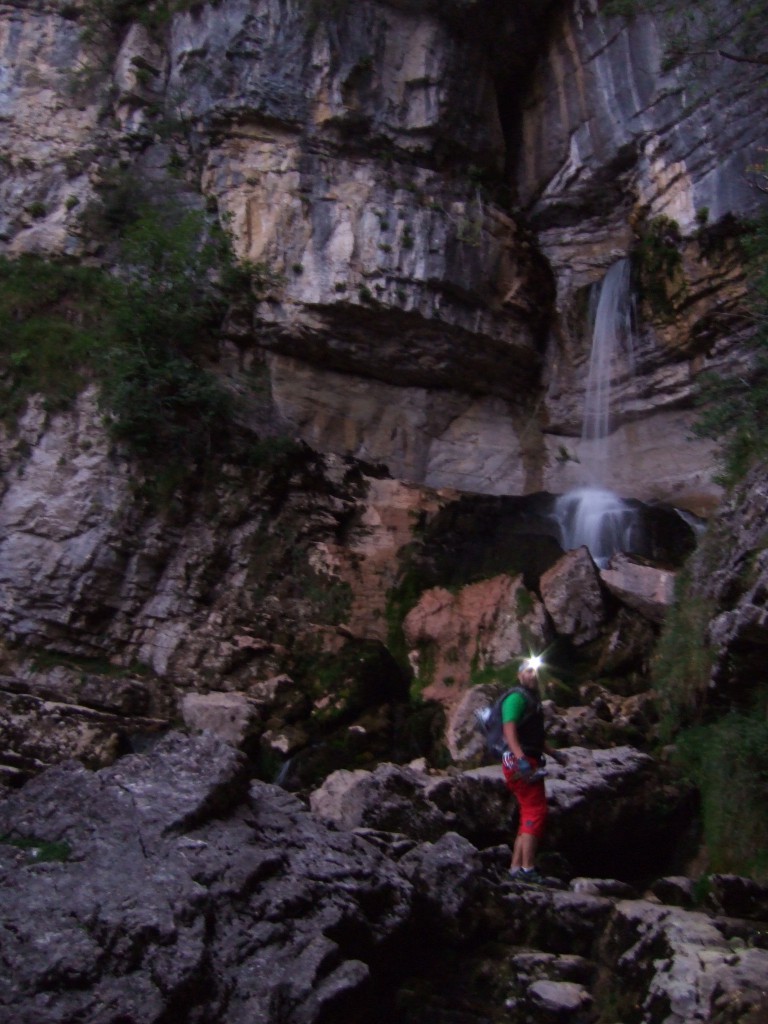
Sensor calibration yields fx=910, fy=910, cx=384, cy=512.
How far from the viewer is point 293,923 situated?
522 centimetres

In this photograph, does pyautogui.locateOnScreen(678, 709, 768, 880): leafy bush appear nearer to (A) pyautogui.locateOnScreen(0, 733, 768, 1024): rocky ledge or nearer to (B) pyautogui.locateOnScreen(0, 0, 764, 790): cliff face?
(A) pyautogui.locateOnScreen(0, 733, 768, 1024): rocky ledge

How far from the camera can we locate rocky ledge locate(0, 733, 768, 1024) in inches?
178

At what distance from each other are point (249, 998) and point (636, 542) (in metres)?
10.5

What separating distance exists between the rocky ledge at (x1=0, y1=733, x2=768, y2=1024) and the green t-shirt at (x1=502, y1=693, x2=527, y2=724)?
106 centimetres

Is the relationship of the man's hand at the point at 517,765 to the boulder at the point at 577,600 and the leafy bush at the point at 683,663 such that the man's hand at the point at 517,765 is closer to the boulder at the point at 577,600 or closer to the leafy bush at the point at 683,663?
the leafy bush at the point at 683,663

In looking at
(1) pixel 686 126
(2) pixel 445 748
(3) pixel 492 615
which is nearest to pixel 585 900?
(2) pixel 445 748

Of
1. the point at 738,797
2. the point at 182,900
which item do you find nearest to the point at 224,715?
the point at 738,797

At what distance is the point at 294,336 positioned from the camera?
54.2 ft

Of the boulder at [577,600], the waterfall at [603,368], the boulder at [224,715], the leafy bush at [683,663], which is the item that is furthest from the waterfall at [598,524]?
the boulder at [224,715]

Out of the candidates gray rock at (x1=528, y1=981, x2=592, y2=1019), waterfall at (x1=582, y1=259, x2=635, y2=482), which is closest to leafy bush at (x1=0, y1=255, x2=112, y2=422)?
waterfall at (x1=582, y1=259, x2=635, y2=482)

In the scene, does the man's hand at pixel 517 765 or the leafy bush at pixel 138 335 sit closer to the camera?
the man's hand at pixel 517 765

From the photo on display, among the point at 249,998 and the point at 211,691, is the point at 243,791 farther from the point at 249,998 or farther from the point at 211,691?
the point at 211,691

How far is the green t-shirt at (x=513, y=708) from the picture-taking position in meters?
6.62

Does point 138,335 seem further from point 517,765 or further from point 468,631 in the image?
point 517,765
